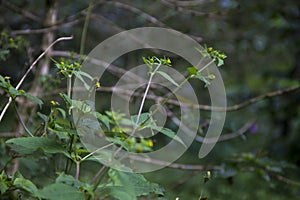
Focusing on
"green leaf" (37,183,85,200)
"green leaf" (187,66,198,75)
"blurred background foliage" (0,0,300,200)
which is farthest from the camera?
"blurred background foliage" (0,0,300,200)

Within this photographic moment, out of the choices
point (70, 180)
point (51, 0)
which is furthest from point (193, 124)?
point (70, 180)

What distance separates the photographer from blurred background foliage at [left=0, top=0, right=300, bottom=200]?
71.9 inches

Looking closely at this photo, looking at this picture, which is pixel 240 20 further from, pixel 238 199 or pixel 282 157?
pixel 238 199

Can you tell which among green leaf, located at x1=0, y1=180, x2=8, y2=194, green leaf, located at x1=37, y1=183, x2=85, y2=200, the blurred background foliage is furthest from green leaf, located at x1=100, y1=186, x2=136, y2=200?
the blurred background foliage

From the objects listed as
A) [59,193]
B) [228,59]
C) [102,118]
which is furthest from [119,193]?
[228,59]

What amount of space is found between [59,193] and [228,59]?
9.25 ft

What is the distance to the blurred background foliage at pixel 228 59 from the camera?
5.99ft

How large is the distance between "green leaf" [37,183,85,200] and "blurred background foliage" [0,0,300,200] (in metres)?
0.74

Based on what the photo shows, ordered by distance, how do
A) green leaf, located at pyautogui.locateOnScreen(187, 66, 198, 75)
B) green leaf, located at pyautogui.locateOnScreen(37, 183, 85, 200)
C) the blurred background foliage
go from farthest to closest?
the blurred background foliage, green leaf, located at pyautogui.locateOnScreen(187, 66, 198, 75), green leaf, located at pyautogui.locateOnScreen(37, 183, 85, 200)

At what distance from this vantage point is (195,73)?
0.79 metres

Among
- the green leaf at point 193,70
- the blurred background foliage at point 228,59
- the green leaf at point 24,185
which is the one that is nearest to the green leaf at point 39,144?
the green leaf at point 24,185

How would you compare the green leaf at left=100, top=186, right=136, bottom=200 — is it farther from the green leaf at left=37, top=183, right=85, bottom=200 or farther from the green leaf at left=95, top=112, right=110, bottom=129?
the green leaf at left=95, top=112, right=110, bottom=129

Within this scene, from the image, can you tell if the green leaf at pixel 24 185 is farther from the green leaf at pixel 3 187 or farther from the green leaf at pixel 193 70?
the green leaf at pixel 193 70

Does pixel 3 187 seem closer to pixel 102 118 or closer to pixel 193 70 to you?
pixel 102 118
